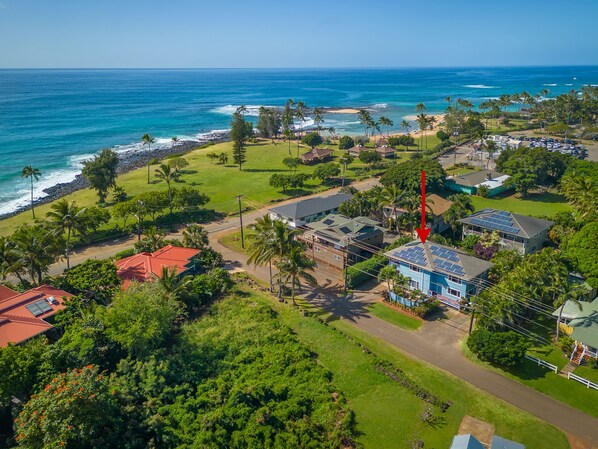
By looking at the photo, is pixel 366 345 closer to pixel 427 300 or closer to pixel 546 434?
pixel 427 300

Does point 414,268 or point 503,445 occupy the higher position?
point 414,268

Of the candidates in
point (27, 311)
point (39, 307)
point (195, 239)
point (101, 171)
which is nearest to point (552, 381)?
point (195, 239)

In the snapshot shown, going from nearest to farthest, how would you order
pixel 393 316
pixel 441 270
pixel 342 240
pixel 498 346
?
pixel 498 346 < pixel 393 316 < pixel 441 270 < pixel 342 240

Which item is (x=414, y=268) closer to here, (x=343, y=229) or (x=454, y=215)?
(x=343, y=229)

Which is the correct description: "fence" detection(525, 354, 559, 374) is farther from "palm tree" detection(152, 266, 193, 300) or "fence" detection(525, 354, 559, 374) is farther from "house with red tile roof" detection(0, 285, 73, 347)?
"house with red tile roof" detection(0, 285, 73, 347)

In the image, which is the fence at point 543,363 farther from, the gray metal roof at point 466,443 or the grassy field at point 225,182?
the grassy field at point 225,182

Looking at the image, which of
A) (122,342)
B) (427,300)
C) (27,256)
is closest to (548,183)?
(427,300)

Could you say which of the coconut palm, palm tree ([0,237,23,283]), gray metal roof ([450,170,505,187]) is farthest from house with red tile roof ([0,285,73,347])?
gray metal roof ([450,170,505,187])
